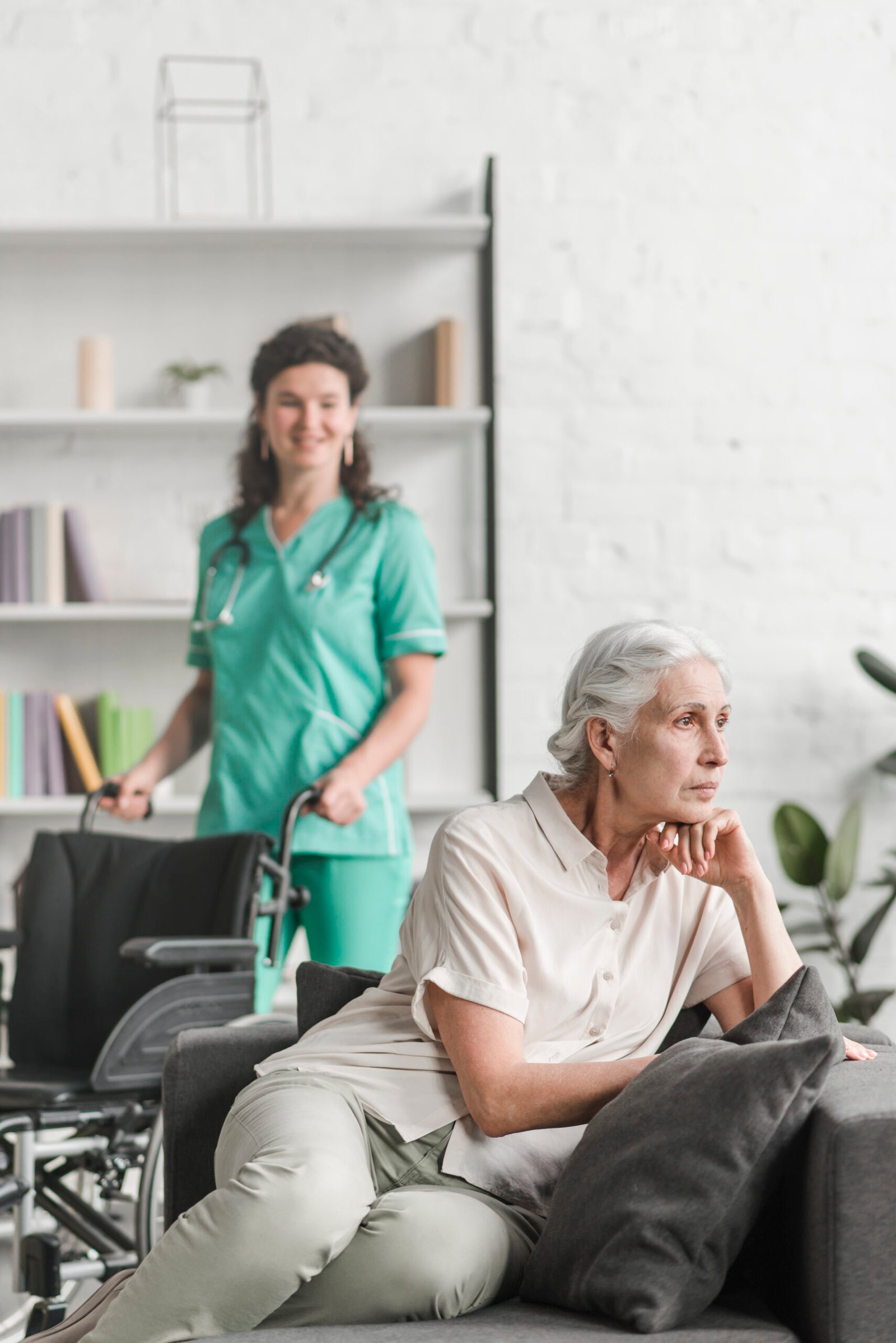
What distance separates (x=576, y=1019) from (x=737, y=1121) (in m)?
0.33

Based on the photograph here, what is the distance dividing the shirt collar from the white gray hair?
0.06 metres

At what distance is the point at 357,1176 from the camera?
4.23ft

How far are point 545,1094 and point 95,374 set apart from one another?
2.46m

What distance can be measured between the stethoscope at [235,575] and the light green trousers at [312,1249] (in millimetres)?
1369

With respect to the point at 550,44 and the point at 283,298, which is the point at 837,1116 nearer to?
the point at 283,298

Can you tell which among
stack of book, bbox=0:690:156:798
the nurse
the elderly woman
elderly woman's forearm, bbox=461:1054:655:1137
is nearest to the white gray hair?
the elderly woman

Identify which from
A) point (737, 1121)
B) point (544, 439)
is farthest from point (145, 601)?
point (737, 1121)

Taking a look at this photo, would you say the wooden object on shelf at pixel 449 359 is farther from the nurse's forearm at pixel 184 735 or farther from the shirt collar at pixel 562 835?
the shirt collar at pixel 562 835

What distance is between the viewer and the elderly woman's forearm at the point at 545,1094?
1.33m

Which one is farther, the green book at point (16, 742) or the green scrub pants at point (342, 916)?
the green book at point (16, 742)

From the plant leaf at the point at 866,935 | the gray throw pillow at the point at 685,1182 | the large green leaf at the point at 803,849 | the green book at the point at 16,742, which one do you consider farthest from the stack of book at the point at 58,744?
the gray throw pillow at the point at 685,1182

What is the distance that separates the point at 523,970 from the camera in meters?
1.41

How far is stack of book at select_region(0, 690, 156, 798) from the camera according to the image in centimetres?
325

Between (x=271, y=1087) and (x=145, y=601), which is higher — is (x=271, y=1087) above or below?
below
